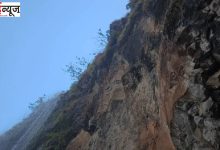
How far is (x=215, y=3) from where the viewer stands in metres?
12.3

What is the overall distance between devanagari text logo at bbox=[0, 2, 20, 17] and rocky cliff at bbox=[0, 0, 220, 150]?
8.40 meters

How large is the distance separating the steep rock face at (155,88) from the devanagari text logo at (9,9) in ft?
27.7

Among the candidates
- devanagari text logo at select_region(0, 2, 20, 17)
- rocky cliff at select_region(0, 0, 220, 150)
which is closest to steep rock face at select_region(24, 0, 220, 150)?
rocky cliff at select_region(0, 0, 220, 150)

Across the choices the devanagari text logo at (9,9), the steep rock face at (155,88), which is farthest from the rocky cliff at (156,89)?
the devanagari text logo at (9,9)

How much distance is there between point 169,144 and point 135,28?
1091 centimetres

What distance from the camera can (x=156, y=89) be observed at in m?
16.9

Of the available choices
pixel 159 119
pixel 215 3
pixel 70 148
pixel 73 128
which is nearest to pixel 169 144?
pixel 159 119

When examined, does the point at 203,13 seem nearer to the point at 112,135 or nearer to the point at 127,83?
the point at 127,83

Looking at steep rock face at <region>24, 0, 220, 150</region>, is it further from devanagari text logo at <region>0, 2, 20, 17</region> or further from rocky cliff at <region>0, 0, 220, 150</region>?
devanagari text logo at <region>0, 2, 20, 17</region>

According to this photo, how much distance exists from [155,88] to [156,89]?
24cm

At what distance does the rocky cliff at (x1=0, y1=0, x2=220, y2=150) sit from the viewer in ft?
39.7

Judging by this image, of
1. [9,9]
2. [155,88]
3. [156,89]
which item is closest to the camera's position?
[156,89]

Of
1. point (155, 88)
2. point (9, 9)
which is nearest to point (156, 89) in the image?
point (155, 88)

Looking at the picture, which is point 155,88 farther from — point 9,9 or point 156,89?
point 9,9
